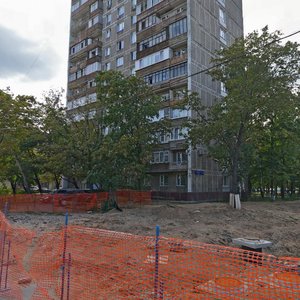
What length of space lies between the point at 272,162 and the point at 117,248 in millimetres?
33373

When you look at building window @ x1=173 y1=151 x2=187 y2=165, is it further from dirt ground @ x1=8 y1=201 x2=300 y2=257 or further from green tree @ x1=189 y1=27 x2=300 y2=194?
dirt ground @ x1=8 y1=201 x2=300 y2=257

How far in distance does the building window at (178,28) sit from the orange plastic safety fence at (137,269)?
3319cm

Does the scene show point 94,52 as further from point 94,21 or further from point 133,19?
point 133,19

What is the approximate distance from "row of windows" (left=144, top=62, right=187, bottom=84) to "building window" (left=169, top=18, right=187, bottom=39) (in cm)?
390

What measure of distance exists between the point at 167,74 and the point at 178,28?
5.34 metres

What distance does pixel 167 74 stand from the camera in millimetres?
37250

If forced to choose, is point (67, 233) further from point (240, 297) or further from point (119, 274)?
point (240, 297)

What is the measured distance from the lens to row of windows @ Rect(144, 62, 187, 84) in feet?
117

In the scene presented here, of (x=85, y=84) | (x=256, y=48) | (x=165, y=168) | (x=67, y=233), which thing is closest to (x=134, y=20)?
(x=85, y=84)

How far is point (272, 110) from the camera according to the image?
2412 cm

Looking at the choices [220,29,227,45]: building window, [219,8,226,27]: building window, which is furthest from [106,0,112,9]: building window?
[220,29,227,45]: building window

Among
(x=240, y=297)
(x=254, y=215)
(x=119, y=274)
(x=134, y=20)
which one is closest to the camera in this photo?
(x=240, y=297)

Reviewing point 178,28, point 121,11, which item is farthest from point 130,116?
point 121,11

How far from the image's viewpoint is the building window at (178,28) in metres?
36.1
